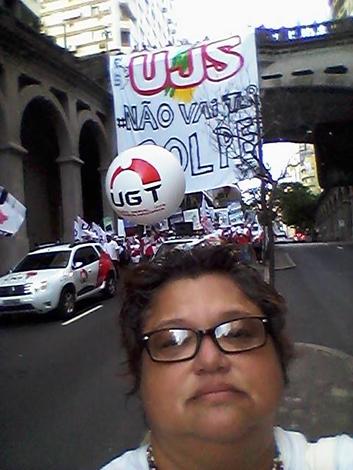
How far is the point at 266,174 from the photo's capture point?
768 cm

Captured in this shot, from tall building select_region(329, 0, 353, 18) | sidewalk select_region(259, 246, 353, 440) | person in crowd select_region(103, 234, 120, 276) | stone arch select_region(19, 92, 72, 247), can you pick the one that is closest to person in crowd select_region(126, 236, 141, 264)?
person in crowd select_region(103, 234, 120, 276)

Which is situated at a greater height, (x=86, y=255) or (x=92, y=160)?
(x=92, y=160)

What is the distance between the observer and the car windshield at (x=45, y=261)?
13.6 m

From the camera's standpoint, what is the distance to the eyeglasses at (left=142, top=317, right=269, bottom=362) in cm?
137

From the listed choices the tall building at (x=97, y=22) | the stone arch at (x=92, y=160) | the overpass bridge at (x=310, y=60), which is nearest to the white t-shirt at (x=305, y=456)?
the stone arch at (x=92, y=160)

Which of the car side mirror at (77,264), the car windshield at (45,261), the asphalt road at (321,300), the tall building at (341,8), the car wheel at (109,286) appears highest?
the tall building at (341,8)

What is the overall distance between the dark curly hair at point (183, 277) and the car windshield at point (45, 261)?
12.1 m

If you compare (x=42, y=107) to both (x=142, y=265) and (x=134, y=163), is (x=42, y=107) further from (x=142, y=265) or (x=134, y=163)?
(x=142, y=265)

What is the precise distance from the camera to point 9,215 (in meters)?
8.52

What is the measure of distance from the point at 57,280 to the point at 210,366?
1169 centimetres

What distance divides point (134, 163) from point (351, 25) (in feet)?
85.1

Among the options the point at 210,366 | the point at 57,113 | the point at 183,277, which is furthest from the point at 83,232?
the point at 210,366

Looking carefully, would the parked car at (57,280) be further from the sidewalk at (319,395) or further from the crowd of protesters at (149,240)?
the sidewalk at (319,395)

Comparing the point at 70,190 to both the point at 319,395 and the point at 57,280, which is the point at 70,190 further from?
the point at 319,395
